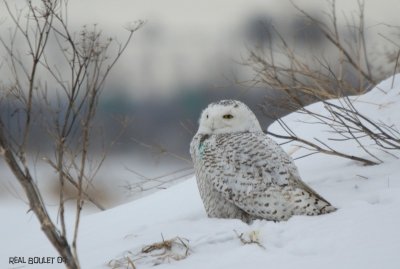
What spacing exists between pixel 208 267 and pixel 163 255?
38cm

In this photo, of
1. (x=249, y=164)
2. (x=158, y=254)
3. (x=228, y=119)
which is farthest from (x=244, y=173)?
(x=158, y=254)

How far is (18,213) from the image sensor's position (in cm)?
755

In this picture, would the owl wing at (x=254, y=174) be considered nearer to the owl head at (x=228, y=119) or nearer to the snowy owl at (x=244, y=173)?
the snowy owl at (x=244, y=173)

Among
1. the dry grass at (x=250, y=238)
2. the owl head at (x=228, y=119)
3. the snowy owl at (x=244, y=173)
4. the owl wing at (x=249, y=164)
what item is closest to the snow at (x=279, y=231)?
the dry grass at (x=250, y=238)

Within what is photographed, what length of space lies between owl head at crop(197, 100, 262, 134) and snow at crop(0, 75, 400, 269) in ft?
1.87

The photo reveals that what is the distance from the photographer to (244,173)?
4391 mm

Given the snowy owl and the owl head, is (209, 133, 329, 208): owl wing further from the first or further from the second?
the owl head

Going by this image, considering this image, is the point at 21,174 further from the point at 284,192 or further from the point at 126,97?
the point at 126,97

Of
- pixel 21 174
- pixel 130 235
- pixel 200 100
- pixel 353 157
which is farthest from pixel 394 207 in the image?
pixel 200 100

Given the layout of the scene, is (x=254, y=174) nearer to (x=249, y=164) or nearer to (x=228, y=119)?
(x=249, y=164)

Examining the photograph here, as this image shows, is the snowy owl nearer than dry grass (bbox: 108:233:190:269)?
No

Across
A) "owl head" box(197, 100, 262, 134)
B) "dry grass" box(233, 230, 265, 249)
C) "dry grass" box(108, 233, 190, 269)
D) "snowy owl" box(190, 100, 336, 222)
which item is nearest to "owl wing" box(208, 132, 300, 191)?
"snowy owl" box(190, 100, 336, 222)

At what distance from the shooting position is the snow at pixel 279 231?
11.4 ft

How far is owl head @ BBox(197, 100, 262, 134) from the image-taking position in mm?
4812
